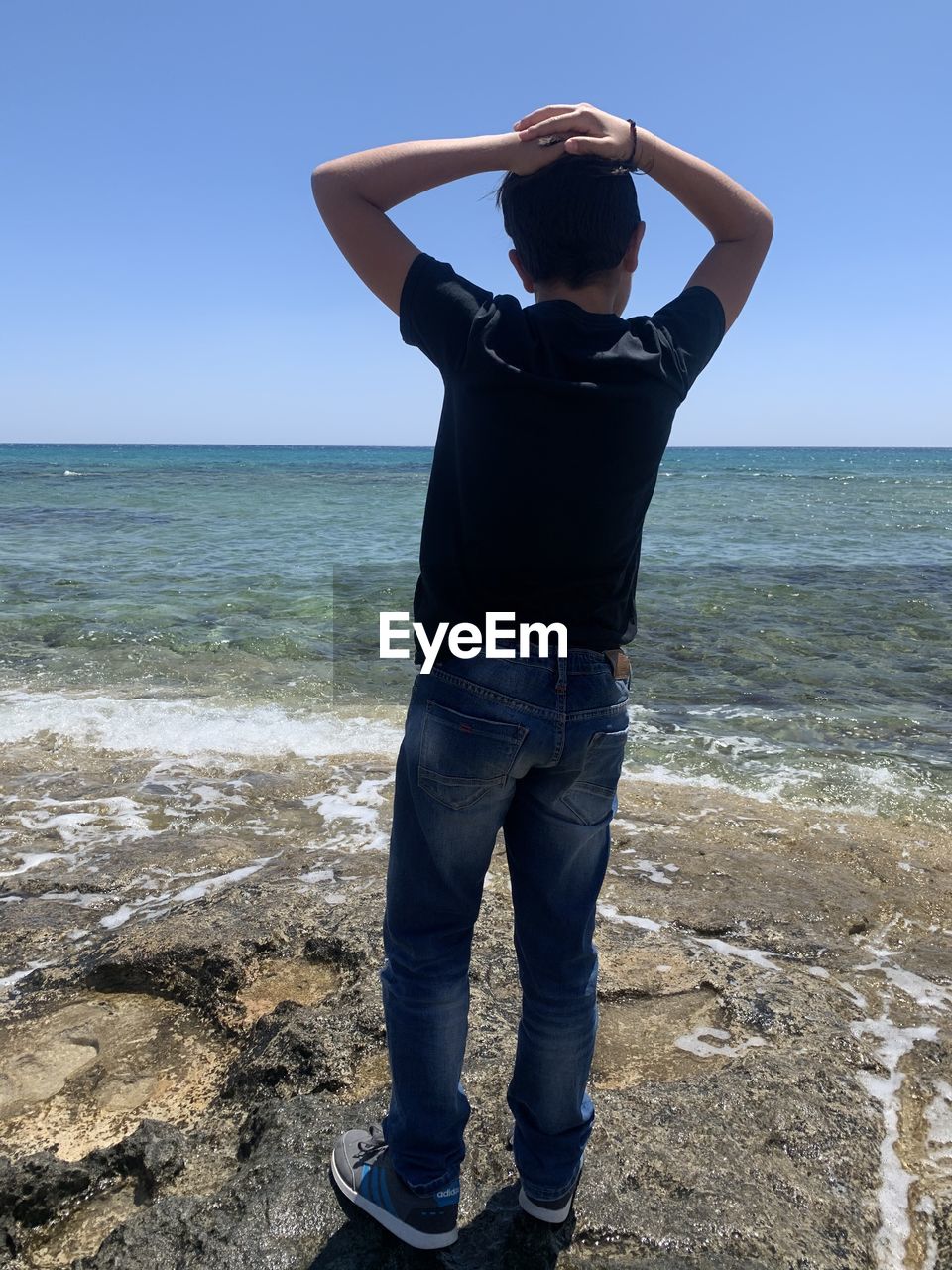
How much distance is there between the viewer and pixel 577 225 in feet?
5.71

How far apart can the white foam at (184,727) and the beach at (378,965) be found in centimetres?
4

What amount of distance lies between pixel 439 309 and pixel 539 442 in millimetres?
313

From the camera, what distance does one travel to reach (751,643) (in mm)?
9711

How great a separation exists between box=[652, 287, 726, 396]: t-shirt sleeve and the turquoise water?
4281 millimetres

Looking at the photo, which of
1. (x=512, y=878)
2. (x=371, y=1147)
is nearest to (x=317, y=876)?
(x=371, y=1147)

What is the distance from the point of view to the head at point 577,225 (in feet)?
5.70

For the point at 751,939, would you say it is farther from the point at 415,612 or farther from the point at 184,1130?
the point at 415,612

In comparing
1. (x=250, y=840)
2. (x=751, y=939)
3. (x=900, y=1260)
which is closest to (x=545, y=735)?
(x=900, y=1260)

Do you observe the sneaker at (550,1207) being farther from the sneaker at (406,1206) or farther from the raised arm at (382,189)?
the raised arm at (382,189)

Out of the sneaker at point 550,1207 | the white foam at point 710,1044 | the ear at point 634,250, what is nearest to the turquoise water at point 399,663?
the white foam at point 710,1044

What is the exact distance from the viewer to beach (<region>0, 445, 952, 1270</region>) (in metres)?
2.16

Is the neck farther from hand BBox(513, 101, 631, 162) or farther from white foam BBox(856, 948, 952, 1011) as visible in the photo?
white foam BBox(856, 948, 952, 1011)

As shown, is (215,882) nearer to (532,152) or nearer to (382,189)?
(382,189)

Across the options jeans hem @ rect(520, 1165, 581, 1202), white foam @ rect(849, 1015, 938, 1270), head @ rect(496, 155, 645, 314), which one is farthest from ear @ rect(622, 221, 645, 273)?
white foam @ rect(849, 1015, 938, 1270)
